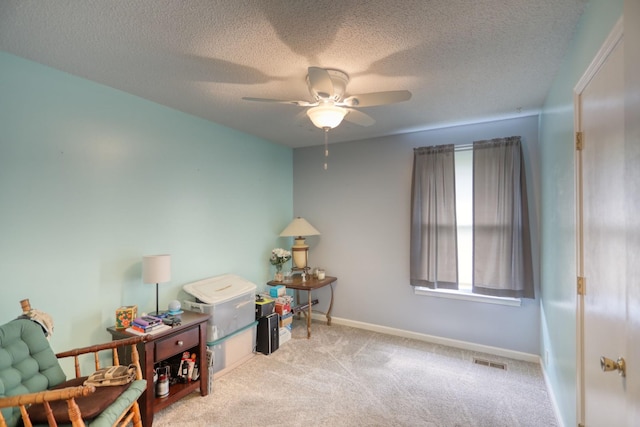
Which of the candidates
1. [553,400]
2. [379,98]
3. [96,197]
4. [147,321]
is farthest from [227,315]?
[553,400]

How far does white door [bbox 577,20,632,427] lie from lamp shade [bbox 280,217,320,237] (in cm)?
287

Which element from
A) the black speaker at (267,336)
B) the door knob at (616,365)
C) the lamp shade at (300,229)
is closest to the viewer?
the door knob at (616,365)

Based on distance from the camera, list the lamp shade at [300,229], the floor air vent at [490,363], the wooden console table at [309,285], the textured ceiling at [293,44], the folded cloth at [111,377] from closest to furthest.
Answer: the textured ceiling at [293,44] → the folded cloth at [111,377] → the floor air vent at [490,363] → the wooden console table at [309,285] → the lamp shade at [300,229]

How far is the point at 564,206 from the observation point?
6.14 feet

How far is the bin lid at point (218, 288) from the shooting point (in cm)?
276

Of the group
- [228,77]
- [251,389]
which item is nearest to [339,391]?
[251,389]

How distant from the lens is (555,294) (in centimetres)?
220

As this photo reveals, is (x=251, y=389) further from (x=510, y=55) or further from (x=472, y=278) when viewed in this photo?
(x=510, y=55)

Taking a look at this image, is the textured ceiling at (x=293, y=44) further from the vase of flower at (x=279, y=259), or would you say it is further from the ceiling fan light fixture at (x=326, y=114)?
the vase of flower at (x=279, y=259)

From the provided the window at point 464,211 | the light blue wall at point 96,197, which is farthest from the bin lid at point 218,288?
the window at point 464,211

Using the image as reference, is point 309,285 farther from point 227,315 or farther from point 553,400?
point 553,400

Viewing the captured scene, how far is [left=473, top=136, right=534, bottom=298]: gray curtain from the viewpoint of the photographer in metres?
3.02

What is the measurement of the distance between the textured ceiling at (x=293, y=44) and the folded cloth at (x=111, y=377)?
1.97 meters

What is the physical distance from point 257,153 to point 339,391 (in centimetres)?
283
